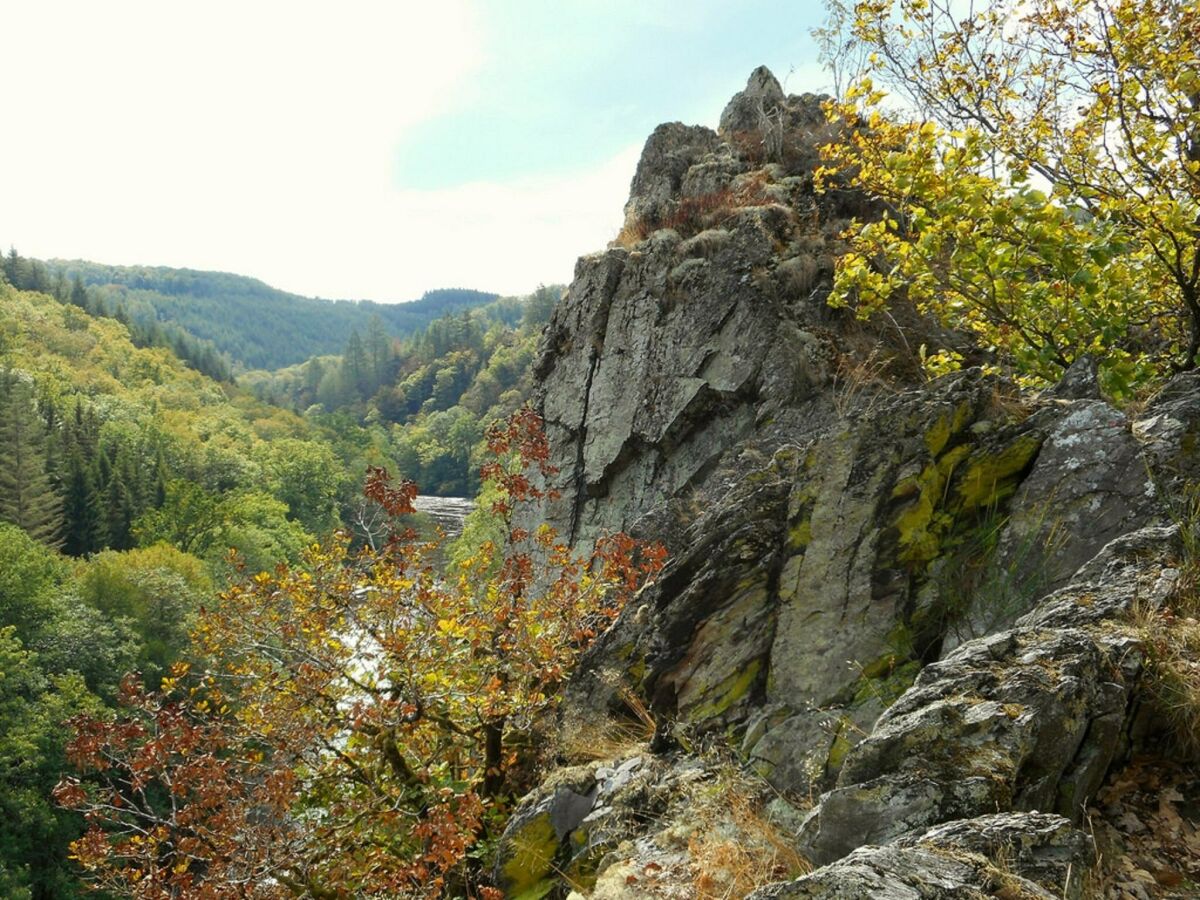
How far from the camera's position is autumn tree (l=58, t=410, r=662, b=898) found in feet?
25.8

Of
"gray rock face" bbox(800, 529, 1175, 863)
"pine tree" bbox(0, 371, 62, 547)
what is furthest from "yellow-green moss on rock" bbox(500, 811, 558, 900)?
"pine tree" bbox(0, 371, 62, 547)

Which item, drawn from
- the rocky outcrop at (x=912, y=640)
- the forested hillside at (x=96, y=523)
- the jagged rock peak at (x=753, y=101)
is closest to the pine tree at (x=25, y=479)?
the forested hillside at (x=96, y=523)

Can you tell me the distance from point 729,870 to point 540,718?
15.2 ft

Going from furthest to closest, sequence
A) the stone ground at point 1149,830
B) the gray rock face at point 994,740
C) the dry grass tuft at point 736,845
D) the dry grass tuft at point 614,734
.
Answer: the dry grass tuft at point 614,734 → the dry grass tuft at point 736,845 → the gray rock face at point 994,740 → the stone ground at point 1149,830

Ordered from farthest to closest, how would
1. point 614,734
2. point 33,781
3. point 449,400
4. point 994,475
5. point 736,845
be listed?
point 449,400
point 33,781
point 614,734
point 994,475
point 736,845

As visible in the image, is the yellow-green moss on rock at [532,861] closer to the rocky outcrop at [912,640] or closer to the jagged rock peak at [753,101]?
the rocky outcrop at [912,640]

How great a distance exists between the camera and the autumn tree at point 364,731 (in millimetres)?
7863

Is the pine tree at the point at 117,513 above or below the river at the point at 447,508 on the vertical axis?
above

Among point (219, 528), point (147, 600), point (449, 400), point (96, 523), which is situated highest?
point (449, 400)

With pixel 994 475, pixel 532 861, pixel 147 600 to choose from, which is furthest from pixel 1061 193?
pixel 147 600

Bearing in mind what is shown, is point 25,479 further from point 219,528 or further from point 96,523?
point 219,528

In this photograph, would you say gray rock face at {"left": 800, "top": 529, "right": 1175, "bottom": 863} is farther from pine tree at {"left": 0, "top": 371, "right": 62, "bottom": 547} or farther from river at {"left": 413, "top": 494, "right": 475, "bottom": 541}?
river at {"left": 413, "top": 494, "right": 475, "bottom": 541}

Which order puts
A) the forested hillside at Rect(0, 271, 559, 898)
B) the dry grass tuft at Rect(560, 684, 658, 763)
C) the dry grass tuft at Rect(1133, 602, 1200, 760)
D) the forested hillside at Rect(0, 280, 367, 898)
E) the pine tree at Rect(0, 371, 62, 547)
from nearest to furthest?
1. the dry grass tuft at Rect(1133, 602, 1200, 760)
2. the dry grass tuft at Rect(560, 684, 658, 763)
3. the forested hillside at Rect(0, 280, 367, 898)
4. the forested hillside at Rect(0, 271, 559, 898)
5. the pine tree at Rect(0, 371, 62, 547)

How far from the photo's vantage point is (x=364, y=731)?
8.93m
